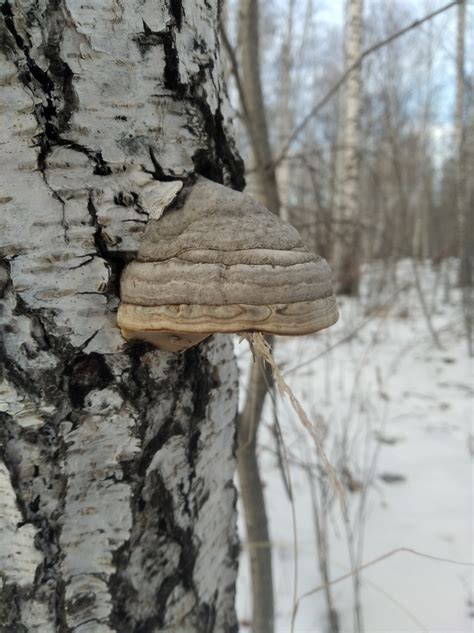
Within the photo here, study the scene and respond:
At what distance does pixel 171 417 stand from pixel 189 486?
16cm

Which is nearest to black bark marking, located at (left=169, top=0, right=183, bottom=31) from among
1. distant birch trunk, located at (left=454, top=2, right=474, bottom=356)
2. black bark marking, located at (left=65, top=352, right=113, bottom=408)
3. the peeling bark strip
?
the peeling bark strip

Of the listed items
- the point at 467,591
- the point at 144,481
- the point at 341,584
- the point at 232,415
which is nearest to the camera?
the point at 144,481

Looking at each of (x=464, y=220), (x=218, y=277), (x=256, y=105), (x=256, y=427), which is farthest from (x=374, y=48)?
(x=464, y=220)

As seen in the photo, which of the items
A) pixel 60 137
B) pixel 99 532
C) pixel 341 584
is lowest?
pixel 341 584

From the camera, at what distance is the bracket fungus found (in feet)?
2.15

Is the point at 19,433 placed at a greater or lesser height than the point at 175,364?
lesser

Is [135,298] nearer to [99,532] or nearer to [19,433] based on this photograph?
[19,433]

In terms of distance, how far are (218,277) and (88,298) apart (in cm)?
21

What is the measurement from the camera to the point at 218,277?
0.66m

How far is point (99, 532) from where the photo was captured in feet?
2.50

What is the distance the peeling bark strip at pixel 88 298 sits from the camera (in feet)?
2.18

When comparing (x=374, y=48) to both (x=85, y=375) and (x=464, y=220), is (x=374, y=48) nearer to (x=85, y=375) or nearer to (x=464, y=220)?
(x=85, y=375)

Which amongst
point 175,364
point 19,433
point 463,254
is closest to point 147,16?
point 175,364

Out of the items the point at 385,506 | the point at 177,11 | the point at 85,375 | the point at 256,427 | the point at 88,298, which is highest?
the point at 177,11
